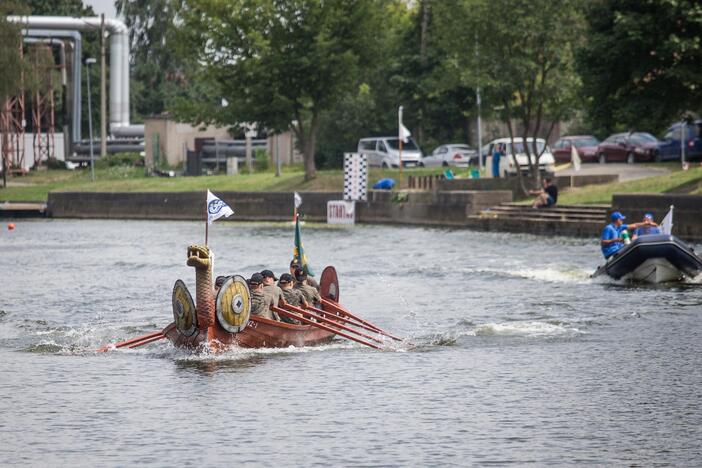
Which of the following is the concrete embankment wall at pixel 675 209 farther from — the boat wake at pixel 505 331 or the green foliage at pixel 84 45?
the green foliage at pixel 84 45

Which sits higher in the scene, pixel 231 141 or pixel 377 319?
pixel 231 141

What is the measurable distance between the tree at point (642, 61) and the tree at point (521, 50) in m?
6.47

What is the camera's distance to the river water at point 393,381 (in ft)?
60.4

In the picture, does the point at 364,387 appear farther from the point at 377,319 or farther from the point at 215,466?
the point at 377,319

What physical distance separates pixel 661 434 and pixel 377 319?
43.5ft

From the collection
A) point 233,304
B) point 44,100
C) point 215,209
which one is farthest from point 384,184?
point 233,304

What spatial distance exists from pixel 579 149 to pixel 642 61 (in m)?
21.3

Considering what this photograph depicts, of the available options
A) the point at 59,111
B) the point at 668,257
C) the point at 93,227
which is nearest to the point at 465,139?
→ the point at 93,227

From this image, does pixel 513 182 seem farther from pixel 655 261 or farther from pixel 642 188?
pixel 655 261

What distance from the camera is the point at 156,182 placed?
7794 cm

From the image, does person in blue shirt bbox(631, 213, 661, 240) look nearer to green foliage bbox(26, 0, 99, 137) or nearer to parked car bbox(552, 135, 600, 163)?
parked car bbox(552, 135, 600, 163)

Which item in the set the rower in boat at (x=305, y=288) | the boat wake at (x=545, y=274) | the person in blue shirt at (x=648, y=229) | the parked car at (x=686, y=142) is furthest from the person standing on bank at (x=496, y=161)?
the rower in boat at (x=305, y=288)

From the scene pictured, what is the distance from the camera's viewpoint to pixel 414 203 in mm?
61750

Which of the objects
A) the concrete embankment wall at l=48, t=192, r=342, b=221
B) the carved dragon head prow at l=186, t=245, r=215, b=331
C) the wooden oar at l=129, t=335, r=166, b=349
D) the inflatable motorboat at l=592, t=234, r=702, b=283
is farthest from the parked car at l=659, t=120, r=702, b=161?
the carved dragon head prow at l=186, t=245, r=215, b=331
